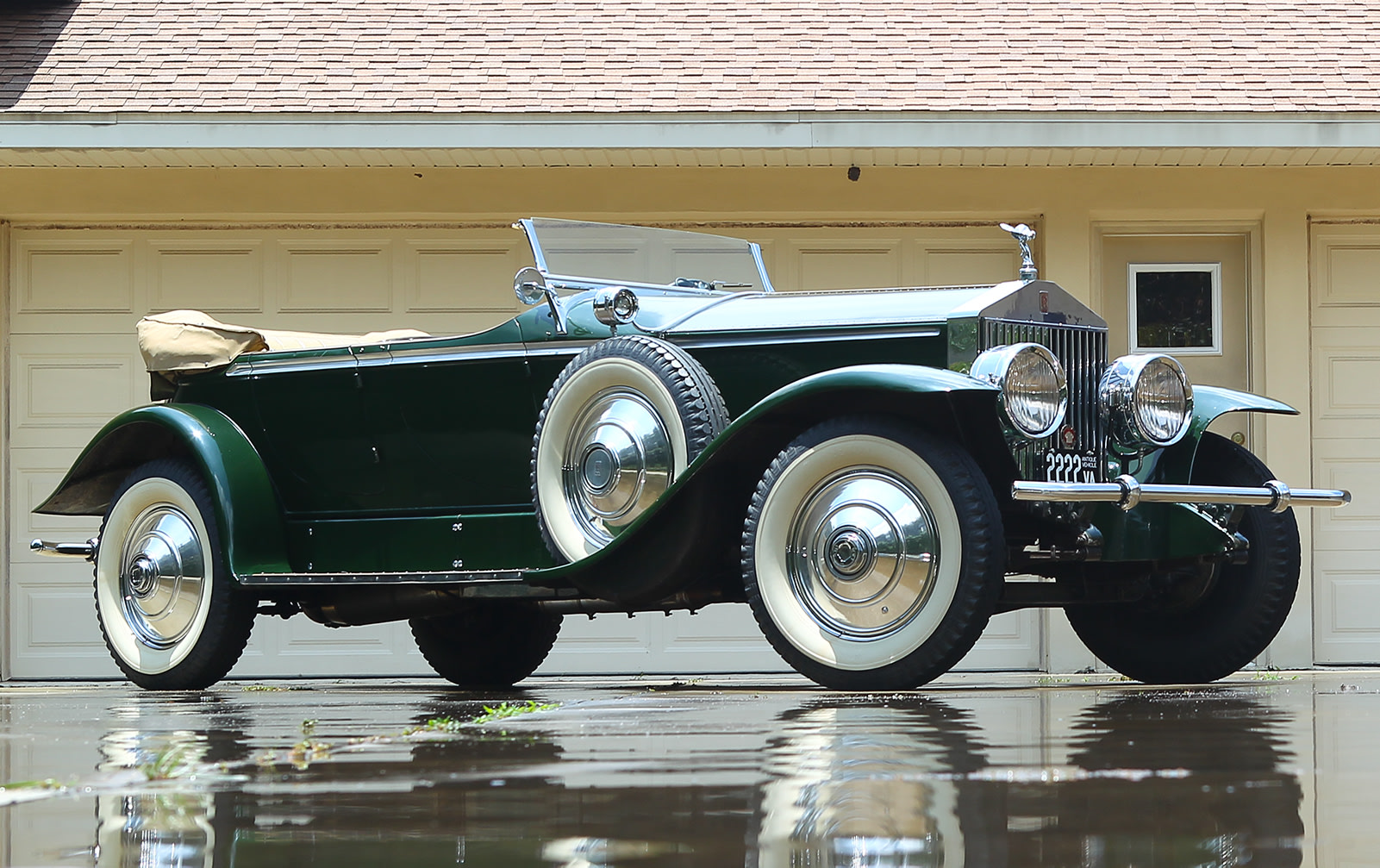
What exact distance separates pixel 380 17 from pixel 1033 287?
633 centimetres

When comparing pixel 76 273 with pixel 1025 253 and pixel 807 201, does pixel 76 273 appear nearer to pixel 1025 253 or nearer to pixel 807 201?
pixel 807 201

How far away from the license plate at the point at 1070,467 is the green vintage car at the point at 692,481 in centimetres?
1

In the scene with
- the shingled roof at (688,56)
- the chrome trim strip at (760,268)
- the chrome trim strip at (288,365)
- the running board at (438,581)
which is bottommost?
the running board at (438,581)

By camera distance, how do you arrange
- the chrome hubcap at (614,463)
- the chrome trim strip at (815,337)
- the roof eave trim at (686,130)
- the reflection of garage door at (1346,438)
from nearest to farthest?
the chrome trim strip at (815,337) → the chrome hubcap at (614,463) → the roof eave trim at (686,130) → the reflection of garage door at (1346,438)

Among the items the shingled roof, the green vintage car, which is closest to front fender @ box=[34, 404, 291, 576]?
the green vintage car

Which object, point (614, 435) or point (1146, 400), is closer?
point (1146, 400)

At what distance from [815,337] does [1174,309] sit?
459cm

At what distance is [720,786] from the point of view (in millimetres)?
2811

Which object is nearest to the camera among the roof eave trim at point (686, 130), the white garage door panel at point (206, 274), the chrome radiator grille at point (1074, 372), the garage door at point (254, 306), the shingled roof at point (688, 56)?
the chrome radiator grille at point (1074, 372)

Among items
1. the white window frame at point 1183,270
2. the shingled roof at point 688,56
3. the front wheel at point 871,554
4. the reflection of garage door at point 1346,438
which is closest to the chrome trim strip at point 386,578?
the front wheel at point 871,554

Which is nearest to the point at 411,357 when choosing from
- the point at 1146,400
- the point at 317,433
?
the point at 317,433

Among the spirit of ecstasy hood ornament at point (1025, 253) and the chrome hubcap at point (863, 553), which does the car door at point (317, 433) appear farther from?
the spirit of ecstasy hood ornament at point (1025, 253)

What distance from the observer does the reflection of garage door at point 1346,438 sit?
9.35 m

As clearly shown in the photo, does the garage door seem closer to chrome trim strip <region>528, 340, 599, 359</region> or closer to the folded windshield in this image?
the folded windshield
